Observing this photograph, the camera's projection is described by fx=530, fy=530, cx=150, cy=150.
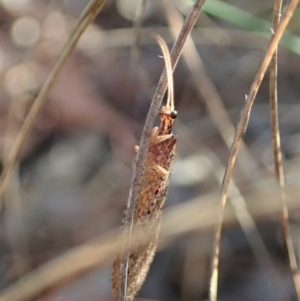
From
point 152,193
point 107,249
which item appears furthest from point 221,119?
point 152,193

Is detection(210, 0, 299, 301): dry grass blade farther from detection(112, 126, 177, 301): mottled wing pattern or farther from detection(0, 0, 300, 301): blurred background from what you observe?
detection(0, 0, 300, 301): blurred background

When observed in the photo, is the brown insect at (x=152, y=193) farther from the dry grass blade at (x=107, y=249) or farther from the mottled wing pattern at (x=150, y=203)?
the dry grass blade at (x=107, y=249)

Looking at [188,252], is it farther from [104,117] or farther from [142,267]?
[142,267]

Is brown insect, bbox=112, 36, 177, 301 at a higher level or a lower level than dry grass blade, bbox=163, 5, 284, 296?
lower

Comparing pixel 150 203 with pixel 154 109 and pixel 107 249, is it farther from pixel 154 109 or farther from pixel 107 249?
pixel 107 249

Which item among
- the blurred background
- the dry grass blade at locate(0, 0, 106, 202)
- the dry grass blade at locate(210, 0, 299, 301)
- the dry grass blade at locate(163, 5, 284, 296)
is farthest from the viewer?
→ the blurred background

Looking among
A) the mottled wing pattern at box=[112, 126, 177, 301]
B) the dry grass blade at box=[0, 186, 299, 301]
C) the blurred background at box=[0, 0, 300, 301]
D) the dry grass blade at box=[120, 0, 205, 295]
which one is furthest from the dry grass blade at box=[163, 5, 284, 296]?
the dry grass blade at box=[120, 0, 205, 295]
